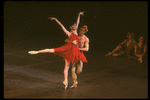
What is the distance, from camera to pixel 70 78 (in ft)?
26.4

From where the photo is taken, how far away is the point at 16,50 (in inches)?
458

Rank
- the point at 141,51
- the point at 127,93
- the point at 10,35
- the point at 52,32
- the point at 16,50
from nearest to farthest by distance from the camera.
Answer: the point at 127,93 → the point at 141,51 → the point at 16,50 → the point at 10,35 → the point at 52,32

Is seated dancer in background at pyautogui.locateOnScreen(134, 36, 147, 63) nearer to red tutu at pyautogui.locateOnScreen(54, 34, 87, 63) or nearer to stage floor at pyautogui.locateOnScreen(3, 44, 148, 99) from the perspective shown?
stage floor at pyautogui.locateOnScreen(3, 44, 148, 99)

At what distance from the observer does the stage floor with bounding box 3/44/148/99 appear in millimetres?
6629

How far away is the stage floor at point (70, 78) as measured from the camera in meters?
6.63

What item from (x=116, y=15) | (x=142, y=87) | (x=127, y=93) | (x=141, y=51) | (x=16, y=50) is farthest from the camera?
(x=116, y=15)

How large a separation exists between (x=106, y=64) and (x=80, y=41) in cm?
292

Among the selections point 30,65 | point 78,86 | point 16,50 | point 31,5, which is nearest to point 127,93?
point 78,86

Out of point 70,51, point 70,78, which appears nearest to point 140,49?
point 70,78

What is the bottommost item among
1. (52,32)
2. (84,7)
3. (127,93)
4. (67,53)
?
(127,93)

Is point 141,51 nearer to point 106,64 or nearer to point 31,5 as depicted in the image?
point 106,64

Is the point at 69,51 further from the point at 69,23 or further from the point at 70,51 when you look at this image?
the point at 69,23

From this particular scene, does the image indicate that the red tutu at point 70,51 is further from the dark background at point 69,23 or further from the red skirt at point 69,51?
the dark background at point 69,23

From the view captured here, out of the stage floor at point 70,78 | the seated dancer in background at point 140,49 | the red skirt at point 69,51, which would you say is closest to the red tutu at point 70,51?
the red skirt at point 69,51
